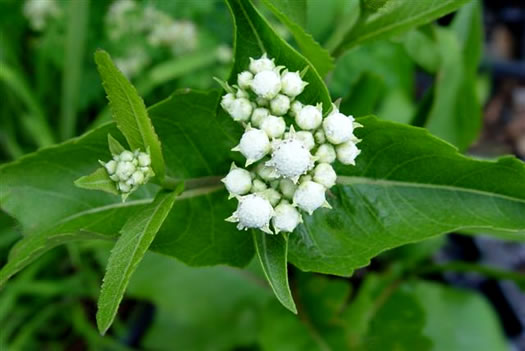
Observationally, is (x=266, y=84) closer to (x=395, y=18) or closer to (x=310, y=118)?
(x=310, y=118)

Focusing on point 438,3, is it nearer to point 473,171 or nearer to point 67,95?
point 473,171

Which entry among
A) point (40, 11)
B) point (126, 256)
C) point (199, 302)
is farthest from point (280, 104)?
point (40, 11)

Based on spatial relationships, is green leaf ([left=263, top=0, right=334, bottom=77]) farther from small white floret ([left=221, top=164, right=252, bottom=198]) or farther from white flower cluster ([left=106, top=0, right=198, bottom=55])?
white flower cluster ([left=106, top=0, right=198, bottom=55])

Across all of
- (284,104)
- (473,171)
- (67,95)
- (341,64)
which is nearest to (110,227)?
(284,104)

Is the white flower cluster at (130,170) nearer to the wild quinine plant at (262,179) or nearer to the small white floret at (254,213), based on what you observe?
the wild quinine plant at (262,179)

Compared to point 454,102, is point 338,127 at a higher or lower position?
higher
